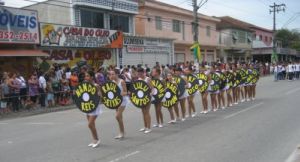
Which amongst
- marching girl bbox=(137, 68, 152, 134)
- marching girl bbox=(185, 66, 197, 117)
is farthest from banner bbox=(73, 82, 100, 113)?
marching girl bbox=(185, 66, 197, 117)

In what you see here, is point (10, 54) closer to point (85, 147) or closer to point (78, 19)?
point (78, 19)

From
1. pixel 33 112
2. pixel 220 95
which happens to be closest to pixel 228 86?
pixel 220 95

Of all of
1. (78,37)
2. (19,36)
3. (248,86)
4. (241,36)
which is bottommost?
(248,86)

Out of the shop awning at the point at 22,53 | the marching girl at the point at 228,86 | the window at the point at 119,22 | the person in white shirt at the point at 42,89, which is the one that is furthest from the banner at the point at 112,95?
the window at the point at 119,22

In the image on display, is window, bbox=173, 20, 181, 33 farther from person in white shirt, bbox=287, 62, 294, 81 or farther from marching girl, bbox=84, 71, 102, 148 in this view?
marching girl, bbox=84, 71, 102, 148

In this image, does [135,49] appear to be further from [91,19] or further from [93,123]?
[93,123]

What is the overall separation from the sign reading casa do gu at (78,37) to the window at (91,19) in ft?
4.88

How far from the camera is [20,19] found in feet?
77.5

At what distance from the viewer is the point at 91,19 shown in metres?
31.6

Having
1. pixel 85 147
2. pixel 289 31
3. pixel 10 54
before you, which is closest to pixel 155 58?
pixel 10 54

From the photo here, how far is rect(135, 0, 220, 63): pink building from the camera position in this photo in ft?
129

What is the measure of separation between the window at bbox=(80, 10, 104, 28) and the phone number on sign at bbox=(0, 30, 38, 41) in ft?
22.2

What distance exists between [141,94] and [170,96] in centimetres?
180

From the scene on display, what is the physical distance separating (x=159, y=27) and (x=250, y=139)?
3209 centimetres
